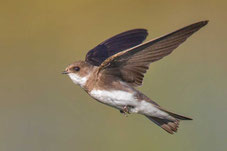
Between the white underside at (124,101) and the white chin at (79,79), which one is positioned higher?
the white chin at (79,79)

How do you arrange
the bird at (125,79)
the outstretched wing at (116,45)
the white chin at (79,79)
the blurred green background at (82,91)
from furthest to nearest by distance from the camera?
the blurred green background at (82,91) < the outstretched wing at (116,45) < the white chin at (79,79) < the bird at (125,79)

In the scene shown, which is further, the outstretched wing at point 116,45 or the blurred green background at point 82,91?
the blurred green background at point 82,91

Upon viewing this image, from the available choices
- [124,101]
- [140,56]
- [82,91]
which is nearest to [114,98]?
[124,101]

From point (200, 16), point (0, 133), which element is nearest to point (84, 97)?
point (0, 133)

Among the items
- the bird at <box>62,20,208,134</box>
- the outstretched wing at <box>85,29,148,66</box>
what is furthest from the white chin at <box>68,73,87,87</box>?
the outstretched wing at <box>85,29,148,66</box>

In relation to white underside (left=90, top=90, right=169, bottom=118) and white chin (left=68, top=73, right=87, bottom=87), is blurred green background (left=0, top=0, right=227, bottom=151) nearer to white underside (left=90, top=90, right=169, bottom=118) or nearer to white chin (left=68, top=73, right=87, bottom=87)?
white underside (left=90, top=90, right=169, bottom=118)

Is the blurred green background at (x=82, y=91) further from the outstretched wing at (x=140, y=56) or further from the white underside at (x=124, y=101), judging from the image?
the outstretched wing at (x=140, y=56)

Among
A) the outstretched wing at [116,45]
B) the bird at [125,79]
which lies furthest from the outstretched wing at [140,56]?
the outstretched wing at [116,45]
